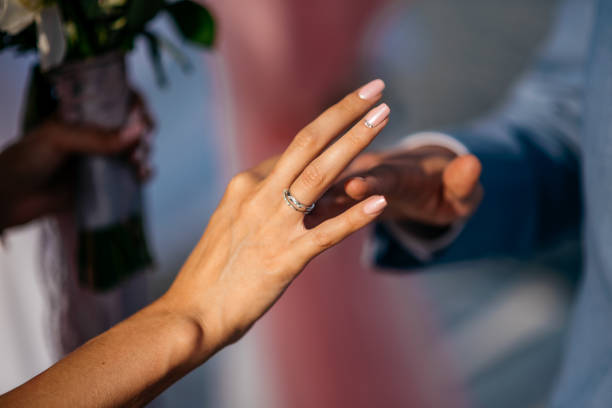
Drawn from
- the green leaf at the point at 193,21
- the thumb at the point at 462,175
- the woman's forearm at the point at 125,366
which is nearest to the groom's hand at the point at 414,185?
the thumb at the point at 462,175

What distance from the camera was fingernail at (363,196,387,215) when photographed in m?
0.35

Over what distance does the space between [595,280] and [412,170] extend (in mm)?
246

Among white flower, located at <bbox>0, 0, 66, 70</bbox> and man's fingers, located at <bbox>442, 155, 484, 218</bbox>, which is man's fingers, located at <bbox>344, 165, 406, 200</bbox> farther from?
white flower, located at <bbox>0, 0, 66, 70</bbox>

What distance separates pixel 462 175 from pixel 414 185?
49mm

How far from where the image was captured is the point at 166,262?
1.11 meters

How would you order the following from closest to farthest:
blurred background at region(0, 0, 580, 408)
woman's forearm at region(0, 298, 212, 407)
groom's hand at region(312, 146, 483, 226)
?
woman's forearm at region(0, 298, 212, 407) → groom's hand at region(312, 146, 483, 226) → blurred background at region(0, 0, 580, 408)

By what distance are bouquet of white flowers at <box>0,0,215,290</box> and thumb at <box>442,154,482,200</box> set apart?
36 cm

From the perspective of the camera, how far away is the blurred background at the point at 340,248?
90cm

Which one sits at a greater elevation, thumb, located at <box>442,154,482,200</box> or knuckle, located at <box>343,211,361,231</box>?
knuckle, located at <box>343,211,361,231</box>

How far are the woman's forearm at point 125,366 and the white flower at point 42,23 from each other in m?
0.28

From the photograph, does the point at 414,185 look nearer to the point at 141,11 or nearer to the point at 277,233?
the point at 277,233

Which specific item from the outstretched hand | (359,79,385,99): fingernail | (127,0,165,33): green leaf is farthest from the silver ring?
(127,0,165,33): green leaf

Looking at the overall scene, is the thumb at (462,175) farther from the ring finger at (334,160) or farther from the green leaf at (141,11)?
the green leaf at (141,11)

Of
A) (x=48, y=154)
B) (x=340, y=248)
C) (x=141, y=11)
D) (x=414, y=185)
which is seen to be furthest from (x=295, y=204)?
(x=340, y=248)
